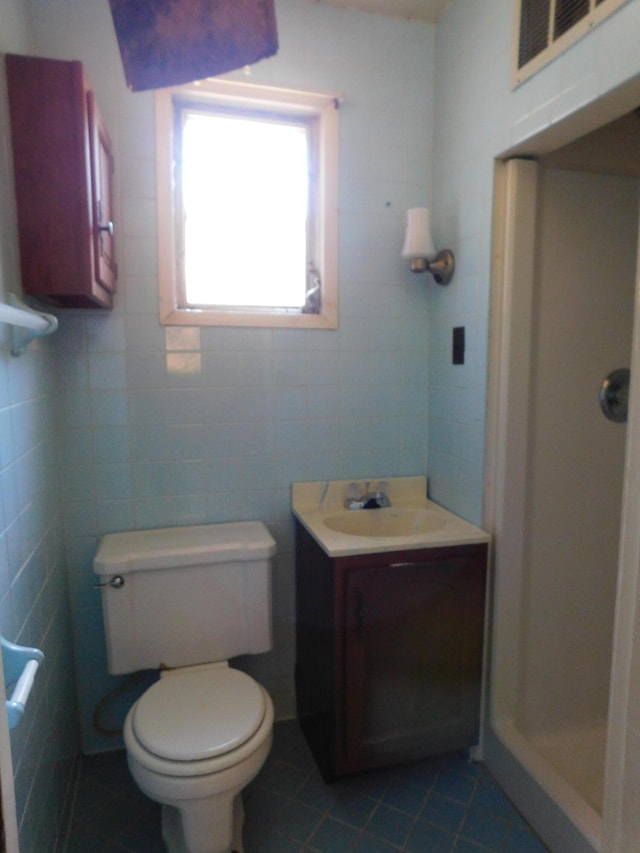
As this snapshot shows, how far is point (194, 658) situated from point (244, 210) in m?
1.51

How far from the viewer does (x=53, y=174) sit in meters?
1.23

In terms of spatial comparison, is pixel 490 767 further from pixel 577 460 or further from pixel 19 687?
pixel 19 687

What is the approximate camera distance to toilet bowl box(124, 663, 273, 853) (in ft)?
3.96

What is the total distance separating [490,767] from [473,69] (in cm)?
220

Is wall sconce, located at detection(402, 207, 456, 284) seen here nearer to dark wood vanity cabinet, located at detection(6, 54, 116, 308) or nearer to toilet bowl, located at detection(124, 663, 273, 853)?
dark wood vanity cabinet, located at detection(6, 54, 116, 308)

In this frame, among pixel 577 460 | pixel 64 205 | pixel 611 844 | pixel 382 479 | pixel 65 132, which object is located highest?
pixel 65 132

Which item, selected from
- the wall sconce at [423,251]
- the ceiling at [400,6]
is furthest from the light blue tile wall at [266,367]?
the wall sconce at [423,251]

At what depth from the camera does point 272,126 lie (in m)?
1.85

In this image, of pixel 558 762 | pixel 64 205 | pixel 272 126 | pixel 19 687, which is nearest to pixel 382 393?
pixel 272 126

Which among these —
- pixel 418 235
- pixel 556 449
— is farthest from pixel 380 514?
pixel 418 235

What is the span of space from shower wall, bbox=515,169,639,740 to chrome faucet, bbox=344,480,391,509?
51cm

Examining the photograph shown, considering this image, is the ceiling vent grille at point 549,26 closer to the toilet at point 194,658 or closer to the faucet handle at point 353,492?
the faucet handle at point 353,492

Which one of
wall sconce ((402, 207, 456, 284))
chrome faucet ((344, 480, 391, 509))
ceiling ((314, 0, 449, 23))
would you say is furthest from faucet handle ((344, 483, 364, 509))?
ceiling ((314, 0, 449, 23))

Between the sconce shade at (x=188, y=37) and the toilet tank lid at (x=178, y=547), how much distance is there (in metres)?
1.26
